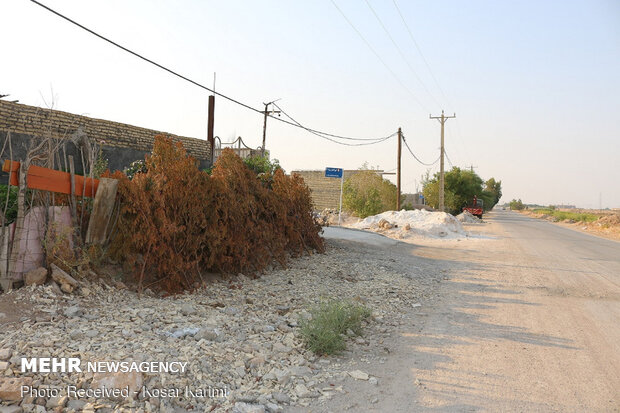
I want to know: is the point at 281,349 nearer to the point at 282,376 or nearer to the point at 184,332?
the point at 282,376

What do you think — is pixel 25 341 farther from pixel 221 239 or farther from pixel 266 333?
pixel 221 239

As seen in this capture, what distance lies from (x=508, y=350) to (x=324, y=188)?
35054 mm

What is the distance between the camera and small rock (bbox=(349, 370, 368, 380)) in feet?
13.8

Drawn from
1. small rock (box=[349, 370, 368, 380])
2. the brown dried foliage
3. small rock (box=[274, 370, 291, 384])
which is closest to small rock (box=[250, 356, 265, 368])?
small rock (box=[274, 370, 291, 384])

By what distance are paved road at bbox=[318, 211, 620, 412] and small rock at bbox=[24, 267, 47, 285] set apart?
3.86 metres

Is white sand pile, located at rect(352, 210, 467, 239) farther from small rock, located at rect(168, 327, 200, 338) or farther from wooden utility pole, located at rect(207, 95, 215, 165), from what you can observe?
small rock, located at rect(168, 327, 200, 338)

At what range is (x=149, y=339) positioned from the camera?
4.45m

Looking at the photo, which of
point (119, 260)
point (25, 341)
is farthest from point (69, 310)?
point (119, 260)

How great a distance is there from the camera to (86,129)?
14.7 metres

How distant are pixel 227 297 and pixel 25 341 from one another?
2936 millimetres

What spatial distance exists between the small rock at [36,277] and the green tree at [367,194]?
27.1m

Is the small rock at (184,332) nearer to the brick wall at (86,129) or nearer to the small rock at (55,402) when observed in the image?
the small rock at (55,402)

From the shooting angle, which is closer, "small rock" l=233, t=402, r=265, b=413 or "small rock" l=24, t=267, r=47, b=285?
"small rock" l=233, t=402, r=265, b=413

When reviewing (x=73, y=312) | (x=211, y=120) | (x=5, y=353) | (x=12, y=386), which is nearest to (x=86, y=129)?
(x=211, y=120)
